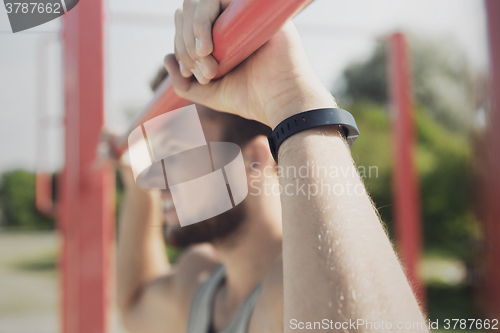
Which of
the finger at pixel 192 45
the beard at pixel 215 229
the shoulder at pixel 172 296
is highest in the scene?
the finger at pixel 192 45

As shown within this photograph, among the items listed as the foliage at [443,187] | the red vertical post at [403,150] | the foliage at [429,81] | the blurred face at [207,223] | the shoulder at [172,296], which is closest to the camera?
the blurred face at [207,223]

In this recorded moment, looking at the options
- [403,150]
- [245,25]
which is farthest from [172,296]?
[403,150]

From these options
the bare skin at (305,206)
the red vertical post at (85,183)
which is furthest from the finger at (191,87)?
the red vertical post at (85,183)

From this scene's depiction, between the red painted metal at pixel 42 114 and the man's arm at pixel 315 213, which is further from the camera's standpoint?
the red painted metal at pixel 42 114

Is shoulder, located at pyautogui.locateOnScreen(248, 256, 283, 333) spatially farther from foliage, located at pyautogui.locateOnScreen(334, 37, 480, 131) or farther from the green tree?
foliage, located at pyautogui.locateOnScreen(334, 37, 480, 131)

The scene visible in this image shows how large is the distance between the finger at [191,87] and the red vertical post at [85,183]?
84 centimetres

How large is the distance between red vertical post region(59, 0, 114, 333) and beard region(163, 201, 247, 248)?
1.13 ft

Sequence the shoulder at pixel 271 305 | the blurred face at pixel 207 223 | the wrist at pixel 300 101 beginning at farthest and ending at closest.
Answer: the blurred face at pixel 207 223
the shoulder at pixel 271 305
the wrist at pixel 300 101

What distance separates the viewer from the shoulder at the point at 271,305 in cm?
76

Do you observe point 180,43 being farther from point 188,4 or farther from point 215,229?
point 215,229

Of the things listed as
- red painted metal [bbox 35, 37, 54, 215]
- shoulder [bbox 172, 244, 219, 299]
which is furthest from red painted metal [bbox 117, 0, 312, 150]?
red painted metal [bbox 35, 37, 54, 215]

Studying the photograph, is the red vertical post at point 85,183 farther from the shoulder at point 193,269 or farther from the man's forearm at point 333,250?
the man's forearm at point 333,250

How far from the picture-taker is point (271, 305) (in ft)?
2.62

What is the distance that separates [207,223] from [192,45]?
67 cm
